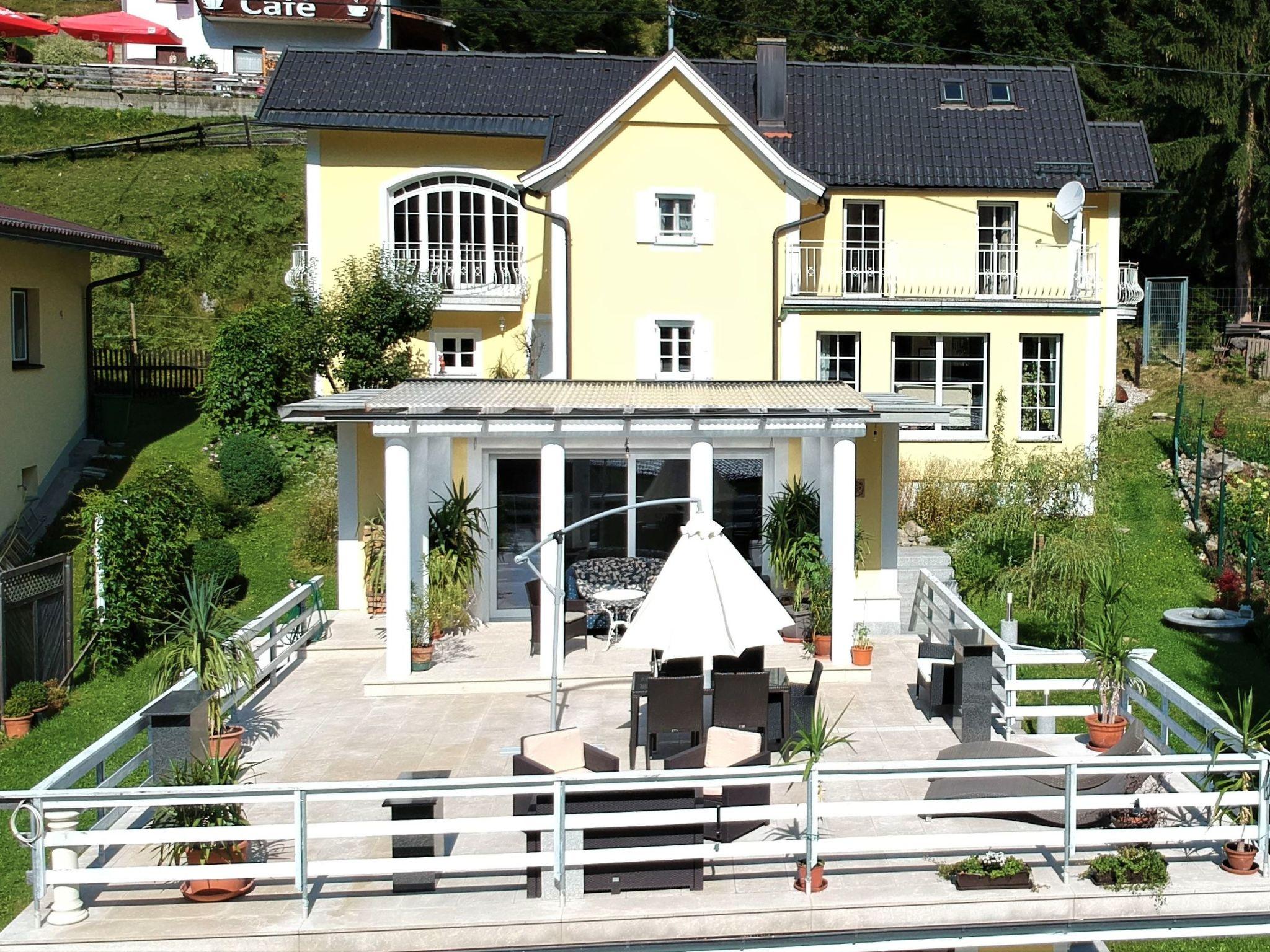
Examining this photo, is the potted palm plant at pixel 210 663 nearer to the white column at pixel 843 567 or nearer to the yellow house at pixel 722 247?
the yellow house at pixel 722 247

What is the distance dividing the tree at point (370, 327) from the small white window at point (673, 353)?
4895 mm

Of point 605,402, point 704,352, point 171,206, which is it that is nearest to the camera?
point 605,402

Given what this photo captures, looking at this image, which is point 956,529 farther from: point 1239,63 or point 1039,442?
point 1239,63

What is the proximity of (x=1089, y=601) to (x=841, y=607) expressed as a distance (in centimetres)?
548

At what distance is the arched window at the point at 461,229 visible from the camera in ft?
88.9

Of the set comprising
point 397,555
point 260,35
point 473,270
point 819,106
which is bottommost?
point 397,555

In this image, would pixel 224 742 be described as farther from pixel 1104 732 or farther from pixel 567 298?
pixel 567 298

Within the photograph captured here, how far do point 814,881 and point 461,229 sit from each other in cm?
2059

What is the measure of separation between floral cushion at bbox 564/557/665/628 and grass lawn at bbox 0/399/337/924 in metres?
4.22

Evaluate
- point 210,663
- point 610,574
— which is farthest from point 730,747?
point 610,574

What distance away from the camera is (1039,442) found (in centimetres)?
2525

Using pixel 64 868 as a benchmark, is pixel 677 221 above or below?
above

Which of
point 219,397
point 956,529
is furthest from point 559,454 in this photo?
point 219,397

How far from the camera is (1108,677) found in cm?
1246
